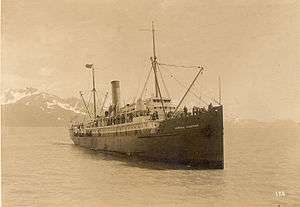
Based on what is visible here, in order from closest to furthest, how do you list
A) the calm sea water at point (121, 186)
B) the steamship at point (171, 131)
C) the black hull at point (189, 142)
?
the calm sea water at point (121, 186) → the steamship at point (171, 131) → the black hull at point (189, 142)

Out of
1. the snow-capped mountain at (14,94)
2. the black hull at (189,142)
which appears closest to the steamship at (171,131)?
the black hull at (189,142)

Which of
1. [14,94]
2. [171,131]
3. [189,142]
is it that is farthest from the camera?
[171,131]

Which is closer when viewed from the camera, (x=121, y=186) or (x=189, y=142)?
(x=121, y=186)

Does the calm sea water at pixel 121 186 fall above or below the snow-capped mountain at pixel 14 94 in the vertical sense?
below

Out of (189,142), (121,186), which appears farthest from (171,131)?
(121,186)

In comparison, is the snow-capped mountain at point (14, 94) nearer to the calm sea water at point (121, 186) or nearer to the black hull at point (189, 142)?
the calm sea water at point (121, 186)

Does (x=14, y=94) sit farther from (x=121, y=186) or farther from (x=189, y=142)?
(x=189, y=142)

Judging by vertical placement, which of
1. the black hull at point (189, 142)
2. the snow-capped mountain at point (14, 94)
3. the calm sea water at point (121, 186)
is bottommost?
the calm sea water at point (121, 186)

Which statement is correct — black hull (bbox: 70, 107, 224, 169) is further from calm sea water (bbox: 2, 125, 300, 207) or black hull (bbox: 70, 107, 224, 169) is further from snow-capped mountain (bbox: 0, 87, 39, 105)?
snow-capped mountain (bbox: 0, 87, 39, 105)

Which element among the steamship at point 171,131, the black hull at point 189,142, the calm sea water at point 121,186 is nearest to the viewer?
the calm sea water at point 121,186
